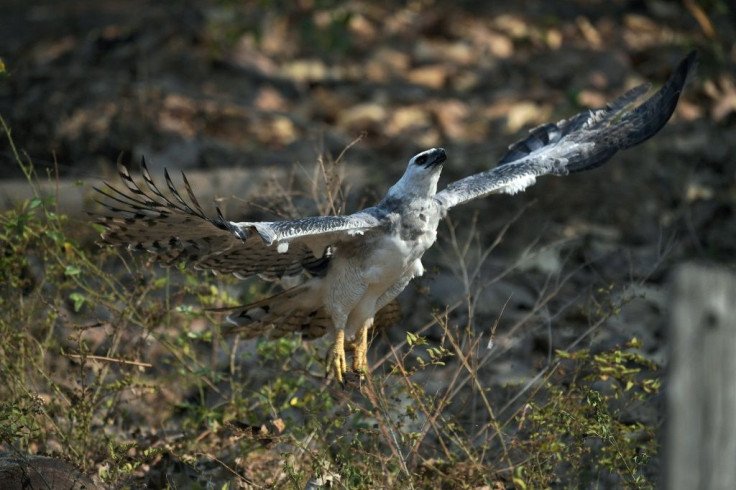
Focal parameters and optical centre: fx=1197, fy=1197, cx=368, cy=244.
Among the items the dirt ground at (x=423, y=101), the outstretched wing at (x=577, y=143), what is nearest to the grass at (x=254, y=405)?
the outstretched wing at (x=577, y=143)

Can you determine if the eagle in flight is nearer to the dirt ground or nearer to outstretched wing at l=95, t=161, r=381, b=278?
outstretched wing at l=95, t=161, r=381, b=278

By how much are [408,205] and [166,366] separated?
8.86 feet

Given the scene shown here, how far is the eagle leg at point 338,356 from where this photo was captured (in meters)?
5.98

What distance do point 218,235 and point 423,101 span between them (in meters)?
7.77

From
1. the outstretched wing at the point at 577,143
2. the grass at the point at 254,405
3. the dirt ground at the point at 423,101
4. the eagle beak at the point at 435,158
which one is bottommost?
the dirt ground at the point at 423,101

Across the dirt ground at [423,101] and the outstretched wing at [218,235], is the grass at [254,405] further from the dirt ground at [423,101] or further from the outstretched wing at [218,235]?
the dirt ground at [423,101]

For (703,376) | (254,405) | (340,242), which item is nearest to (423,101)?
(254,405)

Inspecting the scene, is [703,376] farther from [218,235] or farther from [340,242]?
[340,242]

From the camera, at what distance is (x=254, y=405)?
254 inches

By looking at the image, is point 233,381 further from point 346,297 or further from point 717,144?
point 717,144

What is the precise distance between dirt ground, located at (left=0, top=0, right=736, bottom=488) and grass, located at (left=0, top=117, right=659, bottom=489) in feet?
5.71

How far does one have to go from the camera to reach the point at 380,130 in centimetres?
1220

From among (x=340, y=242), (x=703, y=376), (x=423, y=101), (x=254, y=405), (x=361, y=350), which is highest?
(x=703, y=376)

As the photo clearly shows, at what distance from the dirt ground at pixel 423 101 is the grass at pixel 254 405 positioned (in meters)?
1.74
